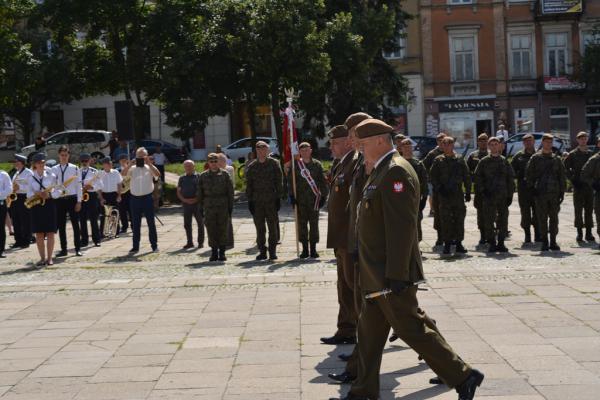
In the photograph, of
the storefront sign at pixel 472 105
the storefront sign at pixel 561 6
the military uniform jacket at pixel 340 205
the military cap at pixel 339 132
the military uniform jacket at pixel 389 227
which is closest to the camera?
the military uniform jacket at pixel 389 227

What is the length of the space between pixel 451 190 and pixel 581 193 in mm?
2719

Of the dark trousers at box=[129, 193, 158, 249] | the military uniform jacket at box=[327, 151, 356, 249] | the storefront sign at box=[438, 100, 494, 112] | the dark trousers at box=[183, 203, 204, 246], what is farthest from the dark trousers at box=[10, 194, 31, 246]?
the storefront sign at box=[438, 100, 494, 112]

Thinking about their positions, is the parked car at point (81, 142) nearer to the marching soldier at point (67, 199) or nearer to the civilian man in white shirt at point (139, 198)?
the marching soldier at point (67, 199)

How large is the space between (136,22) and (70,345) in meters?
24.4

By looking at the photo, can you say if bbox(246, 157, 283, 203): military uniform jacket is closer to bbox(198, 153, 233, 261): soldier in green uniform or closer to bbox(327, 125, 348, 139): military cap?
bbox(198, 153, 233, 261): soldier in green uniform

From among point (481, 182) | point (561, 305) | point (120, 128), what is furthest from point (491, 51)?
point (561, 305)

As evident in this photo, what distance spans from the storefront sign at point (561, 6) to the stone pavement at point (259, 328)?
33749 millimetres

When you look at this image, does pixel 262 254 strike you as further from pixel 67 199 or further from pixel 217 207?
pixel 67 199

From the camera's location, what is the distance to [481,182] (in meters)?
14.4

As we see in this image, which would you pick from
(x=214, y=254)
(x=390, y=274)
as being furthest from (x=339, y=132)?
(x=214, y=254)

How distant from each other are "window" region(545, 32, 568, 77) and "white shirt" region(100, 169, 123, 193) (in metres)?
32.5

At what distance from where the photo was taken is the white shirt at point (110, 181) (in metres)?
19.0

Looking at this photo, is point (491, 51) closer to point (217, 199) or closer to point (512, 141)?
point (512, 141)

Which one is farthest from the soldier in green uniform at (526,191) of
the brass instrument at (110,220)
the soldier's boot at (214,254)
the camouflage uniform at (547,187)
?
the brass instrument at (110,220)
